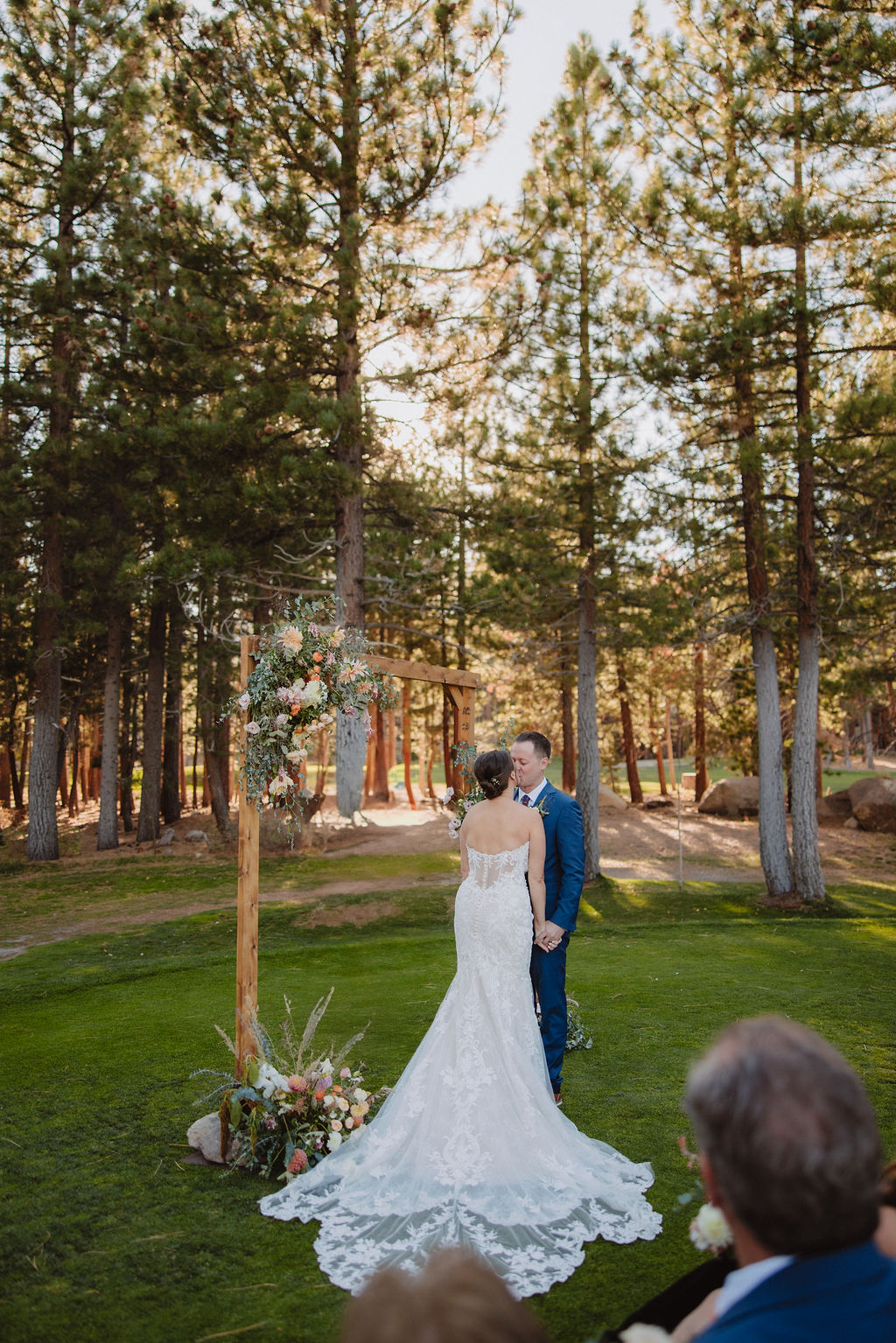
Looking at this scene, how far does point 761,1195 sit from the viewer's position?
1350 mm

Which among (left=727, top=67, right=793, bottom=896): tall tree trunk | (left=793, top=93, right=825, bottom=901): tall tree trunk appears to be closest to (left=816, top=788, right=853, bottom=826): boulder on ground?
(left=727, top=67, right=793, bottom=896): tall tree trunk

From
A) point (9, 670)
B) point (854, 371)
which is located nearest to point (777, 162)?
point (854, 371)

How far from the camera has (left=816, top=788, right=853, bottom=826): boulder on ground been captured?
21047 mm

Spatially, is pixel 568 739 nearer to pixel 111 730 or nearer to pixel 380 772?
pixel 380 772

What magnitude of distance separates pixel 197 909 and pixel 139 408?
26.6ft

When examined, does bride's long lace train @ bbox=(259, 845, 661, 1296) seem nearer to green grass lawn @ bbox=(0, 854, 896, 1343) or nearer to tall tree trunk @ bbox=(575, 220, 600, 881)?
green grass lawn @ bbox=(0, 854, 896, 1343)

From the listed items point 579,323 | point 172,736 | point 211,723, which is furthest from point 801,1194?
point 172,736

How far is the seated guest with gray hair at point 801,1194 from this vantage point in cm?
132

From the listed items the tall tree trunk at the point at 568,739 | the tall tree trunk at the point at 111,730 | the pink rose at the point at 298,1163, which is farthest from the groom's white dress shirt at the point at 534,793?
the tall tree trunk at the point at 568,739

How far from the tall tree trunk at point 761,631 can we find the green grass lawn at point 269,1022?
0.86m

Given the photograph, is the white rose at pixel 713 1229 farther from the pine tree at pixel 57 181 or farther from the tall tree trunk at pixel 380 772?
the tall tree trunk at pixel 380 772

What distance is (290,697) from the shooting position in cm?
458

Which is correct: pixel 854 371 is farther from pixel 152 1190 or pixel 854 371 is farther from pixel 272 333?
pixel 152 1190

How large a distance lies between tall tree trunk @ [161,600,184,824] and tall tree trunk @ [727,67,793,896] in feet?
41.0
